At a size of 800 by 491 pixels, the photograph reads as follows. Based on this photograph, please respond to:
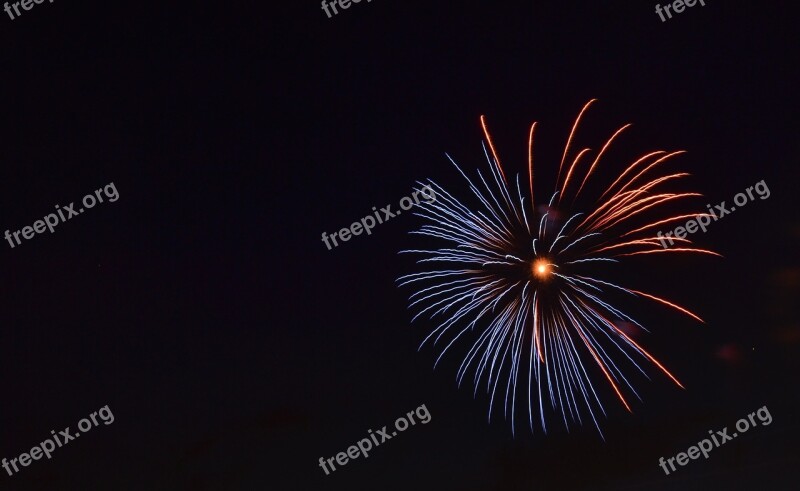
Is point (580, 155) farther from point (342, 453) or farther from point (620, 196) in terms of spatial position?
point (342, 453)

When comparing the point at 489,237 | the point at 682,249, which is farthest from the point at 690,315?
the point at 489,237

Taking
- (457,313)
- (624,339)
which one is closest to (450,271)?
(457,313)

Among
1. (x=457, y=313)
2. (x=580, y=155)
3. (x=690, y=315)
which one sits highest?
(x=580, y=155)

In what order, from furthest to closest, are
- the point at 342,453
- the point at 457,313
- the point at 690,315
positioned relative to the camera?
the point at 342,453 < the point at 457,313 < the point at 690,315

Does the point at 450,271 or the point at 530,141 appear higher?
the point at 530,141

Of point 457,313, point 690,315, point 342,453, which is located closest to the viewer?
point 690,315

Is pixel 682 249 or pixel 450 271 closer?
pixel 682 249

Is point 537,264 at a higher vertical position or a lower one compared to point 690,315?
higher

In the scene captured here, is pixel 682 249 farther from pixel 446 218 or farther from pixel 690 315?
pixel 446 218

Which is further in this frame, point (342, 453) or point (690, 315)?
point (342, 453)
